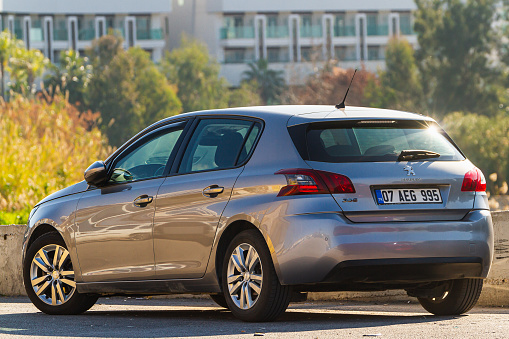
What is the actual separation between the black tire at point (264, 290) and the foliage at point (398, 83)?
58281 mm

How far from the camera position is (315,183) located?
25.3ft

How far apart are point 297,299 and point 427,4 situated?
2326 inches

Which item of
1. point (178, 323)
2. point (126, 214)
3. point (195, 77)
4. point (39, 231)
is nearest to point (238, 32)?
point (195, 77)

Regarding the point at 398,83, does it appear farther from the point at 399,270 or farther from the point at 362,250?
the point at 362,250

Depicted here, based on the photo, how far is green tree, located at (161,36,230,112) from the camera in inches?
3209

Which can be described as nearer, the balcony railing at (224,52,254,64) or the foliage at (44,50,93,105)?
the foliage at (44,50,93,105)

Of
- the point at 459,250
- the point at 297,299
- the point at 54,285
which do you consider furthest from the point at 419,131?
the point at 54,285

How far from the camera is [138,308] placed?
10883mm

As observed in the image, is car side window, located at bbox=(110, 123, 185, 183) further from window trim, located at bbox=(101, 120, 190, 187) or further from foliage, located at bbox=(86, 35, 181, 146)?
foliage, located at bbox=(86, 35, 181, 146)

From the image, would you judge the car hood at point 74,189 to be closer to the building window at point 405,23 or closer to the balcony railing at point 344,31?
the balcony railing at point 344,31

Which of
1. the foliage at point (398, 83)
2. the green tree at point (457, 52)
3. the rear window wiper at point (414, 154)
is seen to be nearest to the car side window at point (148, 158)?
the rear window wiper at point (414, 154)

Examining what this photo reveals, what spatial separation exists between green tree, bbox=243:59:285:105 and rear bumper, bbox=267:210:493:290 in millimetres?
86452

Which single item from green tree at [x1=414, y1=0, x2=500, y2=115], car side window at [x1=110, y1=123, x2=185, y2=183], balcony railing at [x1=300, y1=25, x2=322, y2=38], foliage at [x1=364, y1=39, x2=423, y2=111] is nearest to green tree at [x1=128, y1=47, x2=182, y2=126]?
foliage at [x1=364, y1=39, x2=423, y2=111]

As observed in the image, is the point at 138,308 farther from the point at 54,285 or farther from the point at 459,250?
the point at 459,250
